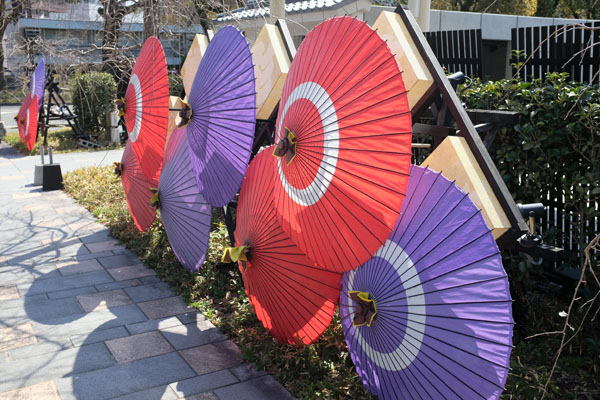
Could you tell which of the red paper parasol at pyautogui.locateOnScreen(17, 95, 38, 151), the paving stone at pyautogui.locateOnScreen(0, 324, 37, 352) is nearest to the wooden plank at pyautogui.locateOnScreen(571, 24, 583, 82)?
the paving stone at pyautogui.locateOnScreen(0, 324, 37, 352)

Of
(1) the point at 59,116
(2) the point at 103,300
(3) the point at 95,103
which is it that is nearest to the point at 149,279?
(2) the point at 103,300

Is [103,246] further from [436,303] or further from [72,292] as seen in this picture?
[436,303]

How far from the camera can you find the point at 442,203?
2662 millimetres

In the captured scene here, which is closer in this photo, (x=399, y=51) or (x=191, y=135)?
(x=399, y=51)

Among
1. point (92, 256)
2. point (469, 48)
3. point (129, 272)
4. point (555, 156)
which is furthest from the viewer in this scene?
point (469, 48)

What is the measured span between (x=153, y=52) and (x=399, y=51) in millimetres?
2528

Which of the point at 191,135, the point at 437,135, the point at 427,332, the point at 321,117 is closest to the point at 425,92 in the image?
the point at 437,135

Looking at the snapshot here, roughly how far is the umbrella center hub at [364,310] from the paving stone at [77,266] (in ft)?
11.7

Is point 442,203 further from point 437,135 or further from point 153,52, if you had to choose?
point 153,52

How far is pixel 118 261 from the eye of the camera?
591 cm

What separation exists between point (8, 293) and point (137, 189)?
1.53 metres

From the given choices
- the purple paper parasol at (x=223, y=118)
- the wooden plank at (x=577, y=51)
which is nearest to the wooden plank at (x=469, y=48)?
the wooden plank at (x=577, y=51)

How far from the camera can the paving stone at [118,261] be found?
5.80m

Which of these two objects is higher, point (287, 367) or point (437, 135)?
point (437, 135)
